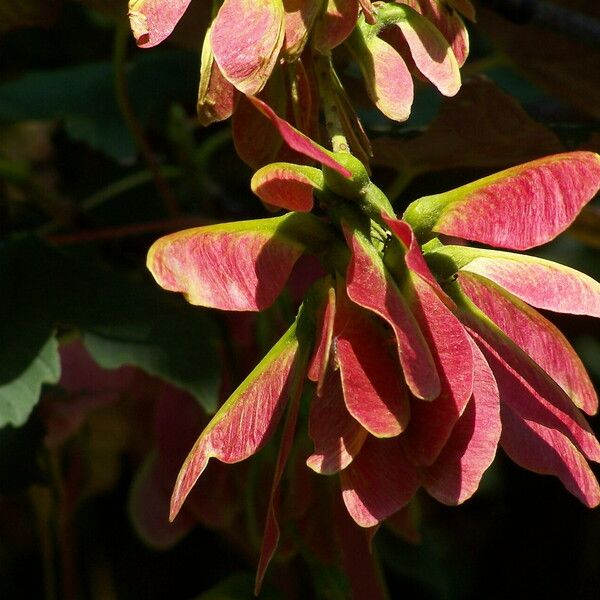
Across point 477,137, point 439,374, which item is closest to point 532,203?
point 439,374

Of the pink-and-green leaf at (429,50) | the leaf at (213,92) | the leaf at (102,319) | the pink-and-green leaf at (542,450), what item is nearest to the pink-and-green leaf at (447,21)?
the pink-and-green leaf at (429,50)

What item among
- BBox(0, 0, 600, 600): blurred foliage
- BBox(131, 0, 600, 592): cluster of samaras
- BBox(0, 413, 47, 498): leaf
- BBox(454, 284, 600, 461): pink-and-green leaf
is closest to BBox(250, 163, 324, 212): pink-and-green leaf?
BBox(131, 0, 600, 592): cluster of samaras

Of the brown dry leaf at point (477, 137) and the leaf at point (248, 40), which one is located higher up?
the leaf at point (248, 40)

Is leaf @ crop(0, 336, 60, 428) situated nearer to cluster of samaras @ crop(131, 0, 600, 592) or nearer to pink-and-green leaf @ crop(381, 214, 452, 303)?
cluster of samaras @ crop(131, 0, 600, 592)

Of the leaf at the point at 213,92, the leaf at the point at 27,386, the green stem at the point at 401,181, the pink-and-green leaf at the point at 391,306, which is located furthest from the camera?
the green stem at the point at 401,181

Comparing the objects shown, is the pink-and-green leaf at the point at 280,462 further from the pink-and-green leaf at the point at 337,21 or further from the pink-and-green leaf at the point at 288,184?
the pink-and-green leaf at the point at 337,21

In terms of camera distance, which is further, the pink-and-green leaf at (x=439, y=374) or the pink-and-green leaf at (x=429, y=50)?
the pink-and-green leaf at (x=429, y=50)

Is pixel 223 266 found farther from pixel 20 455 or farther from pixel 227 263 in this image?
pixel 20 455
